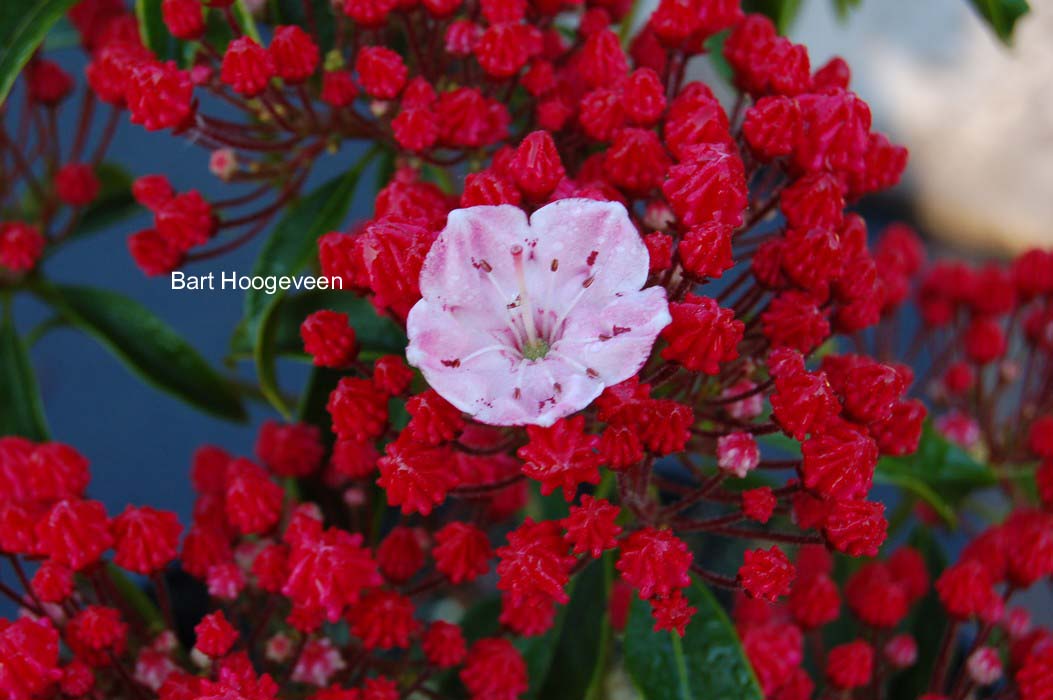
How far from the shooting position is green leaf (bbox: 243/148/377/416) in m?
1.03

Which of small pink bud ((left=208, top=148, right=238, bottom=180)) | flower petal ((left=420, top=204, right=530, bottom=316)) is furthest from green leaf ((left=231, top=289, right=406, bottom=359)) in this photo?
flower petal ((left=420, top=204, right=530, bottom=316))

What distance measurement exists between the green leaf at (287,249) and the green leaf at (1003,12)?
610mm

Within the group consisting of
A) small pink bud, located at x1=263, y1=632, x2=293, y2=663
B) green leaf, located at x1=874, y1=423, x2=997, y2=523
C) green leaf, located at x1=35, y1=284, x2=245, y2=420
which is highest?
green leaf, located at x1=874, y1=423, x2=997, y2=523

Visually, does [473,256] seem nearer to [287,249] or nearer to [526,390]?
[526,390]

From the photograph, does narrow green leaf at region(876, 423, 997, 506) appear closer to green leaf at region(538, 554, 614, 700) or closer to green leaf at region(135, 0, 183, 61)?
green leaf at region(538, 554, 614, 700)

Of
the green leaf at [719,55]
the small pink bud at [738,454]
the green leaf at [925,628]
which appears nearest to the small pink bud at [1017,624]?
the green leaf at [925,628]

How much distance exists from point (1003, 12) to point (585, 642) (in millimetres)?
717

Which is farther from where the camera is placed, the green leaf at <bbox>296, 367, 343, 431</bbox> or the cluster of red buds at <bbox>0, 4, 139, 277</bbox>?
the cluster of red buds at <bbox>0, 4, 139, 277</bbox>

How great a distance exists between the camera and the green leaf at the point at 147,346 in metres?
1.31

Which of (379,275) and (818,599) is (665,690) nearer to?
(818,599)

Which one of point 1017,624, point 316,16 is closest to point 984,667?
point 1017,624

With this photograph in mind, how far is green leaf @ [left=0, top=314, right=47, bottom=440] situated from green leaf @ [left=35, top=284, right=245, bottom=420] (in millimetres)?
75

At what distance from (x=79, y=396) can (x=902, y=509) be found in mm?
1486

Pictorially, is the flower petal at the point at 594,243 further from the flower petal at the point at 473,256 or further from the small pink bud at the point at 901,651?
the small pink bud at the point at 901,651
